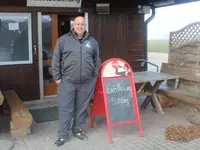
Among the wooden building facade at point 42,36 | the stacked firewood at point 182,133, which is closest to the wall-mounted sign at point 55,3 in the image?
Answer: the wooden building facade at point 42,36

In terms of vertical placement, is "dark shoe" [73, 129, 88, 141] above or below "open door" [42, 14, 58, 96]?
below

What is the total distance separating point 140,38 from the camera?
25.3 ft

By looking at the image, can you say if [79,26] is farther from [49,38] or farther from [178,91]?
[49,38]

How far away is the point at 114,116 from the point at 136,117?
36 centimetres

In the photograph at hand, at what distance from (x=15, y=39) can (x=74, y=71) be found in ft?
9.51

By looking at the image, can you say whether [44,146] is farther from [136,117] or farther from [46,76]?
[46,76]

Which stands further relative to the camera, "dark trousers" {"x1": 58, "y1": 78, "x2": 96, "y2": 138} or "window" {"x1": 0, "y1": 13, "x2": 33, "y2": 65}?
"window" {"x1": 0, "y1": 13, "x2": 33, "y2": 65}

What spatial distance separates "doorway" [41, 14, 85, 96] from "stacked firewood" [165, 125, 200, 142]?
3213 mm

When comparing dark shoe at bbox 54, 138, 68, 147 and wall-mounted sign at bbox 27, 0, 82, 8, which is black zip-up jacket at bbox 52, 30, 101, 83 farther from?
wall-mounted sign at bbox 27, 0, 82, 8

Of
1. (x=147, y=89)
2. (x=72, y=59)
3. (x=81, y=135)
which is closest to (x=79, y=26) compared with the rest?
(x=72, y=59)

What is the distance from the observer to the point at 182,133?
4520mm

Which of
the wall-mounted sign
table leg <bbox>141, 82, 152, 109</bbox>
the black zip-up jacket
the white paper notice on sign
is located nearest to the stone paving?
table leg <bbox>141, 82, 152, 109</bbox>

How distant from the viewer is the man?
3998 millimetres

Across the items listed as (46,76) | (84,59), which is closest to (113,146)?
(84,59)
